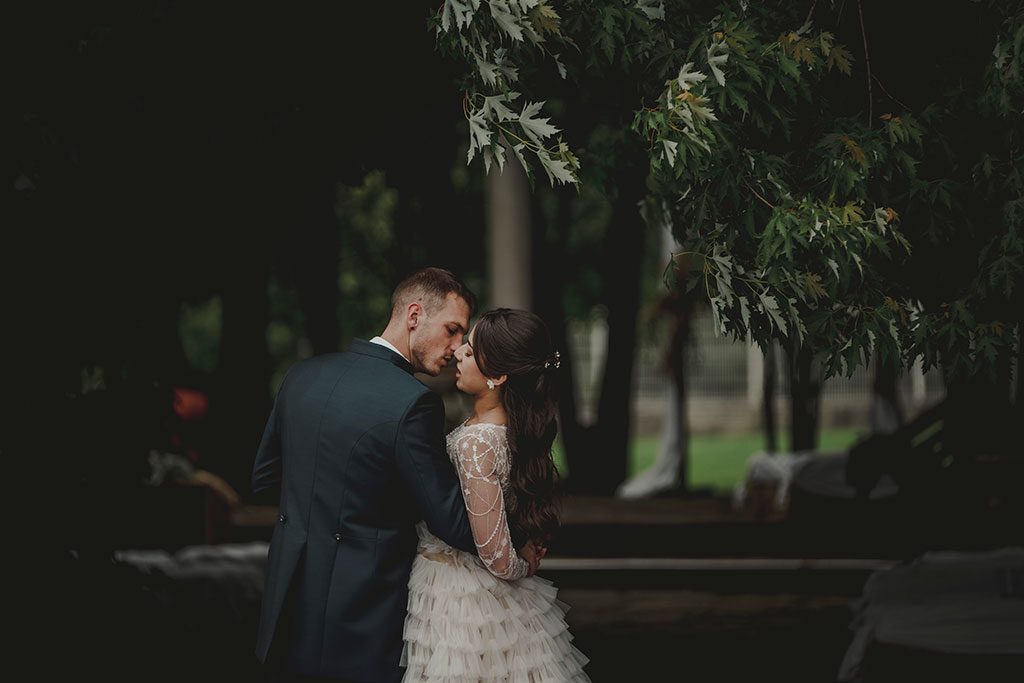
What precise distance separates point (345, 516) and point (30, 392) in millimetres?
2560

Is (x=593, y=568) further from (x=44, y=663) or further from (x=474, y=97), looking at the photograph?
(x=474, y=97)

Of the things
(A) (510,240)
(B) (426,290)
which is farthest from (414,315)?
(A) (510,240)

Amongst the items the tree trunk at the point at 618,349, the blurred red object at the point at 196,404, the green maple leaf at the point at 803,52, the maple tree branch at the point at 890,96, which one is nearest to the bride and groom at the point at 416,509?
the green maple leaf at the point at 803,52

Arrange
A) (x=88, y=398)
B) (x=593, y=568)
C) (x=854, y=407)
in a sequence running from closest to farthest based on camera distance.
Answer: (x=88, y=398), (x=593, y=568), (x=854, y=407)

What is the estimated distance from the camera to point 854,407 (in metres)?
32.0

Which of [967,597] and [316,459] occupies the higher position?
[316,459]

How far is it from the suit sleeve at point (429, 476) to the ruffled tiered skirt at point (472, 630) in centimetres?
20

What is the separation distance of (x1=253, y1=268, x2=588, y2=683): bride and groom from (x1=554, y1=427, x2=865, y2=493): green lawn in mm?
17040

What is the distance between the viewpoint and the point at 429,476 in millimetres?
4344

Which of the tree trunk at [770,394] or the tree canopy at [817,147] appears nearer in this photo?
the tree canopy at [817,147]

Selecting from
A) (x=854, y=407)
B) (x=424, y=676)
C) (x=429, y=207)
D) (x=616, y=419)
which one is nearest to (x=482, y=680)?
(x=424, y=676)

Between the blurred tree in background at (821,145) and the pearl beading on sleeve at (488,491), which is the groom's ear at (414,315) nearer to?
the pearl beading on sleeve at (488,491)

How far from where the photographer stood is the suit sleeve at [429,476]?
4348 mm

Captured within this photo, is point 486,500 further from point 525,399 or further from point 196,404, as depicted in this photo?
point 196,404
